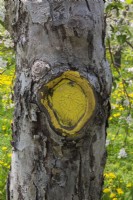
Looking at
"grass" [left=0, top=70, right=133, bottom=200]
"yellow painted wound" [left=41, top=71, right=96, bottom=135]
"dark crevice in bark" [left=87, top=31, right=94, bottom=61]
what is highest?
"dark crevice in bark" [left=87, top=31, right=94, bottom=61]

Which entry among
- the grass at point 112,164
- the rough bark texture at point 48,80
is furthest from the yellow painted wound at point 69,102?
the grass at point 112,164

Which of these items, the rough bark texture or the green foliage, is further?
the green foliage

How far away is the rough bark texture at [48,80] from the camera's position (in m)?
1.27

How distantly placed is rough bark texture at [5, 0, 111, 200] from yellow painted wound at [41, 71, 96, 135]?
0.09 ft

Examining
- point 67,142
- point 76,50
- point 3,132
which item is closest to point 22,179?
point 67,142

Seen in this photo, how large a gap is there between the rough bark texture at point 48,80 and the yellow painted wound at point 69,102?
0.09 ft

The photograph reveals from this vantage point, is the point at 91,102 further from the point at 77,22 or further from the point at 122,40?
the point at 122,40

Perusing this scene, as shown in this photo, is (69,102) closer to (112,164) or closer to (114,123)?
(112,164)

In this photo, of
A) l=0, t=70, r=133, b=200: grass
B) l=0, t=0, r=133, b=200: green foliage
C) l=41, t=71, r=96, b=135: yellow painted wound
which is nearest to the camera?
l=41, t=71, r=96, b=135: yellow painted wound

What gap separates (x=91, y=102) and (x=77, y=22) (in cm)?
27

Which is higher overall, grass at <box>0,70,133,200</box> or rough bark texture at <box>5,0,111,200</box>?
rough bark texture at <box>5,0,111,200</box>

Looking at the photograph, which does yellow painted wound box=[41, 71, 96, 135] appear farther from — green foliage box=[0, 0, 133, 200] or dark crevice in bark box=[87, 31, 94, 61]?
green foliage box=[0, 0, 133, 200]

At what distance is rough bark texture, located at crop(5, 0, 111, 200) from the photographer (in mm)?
1270

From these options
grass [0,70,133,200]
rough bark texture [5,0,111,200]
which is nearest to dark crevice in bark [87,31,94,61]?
rough bark texture [5,0,111,200]
